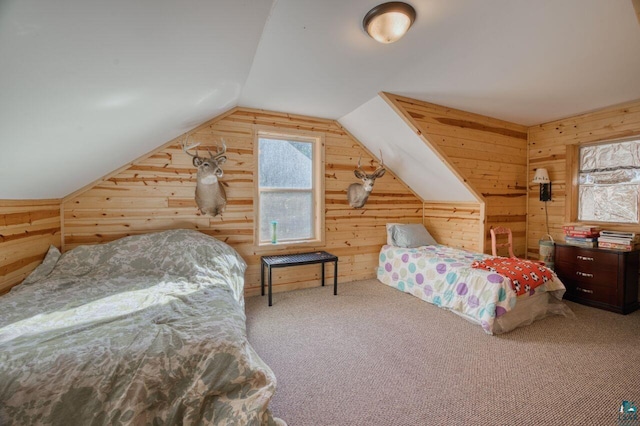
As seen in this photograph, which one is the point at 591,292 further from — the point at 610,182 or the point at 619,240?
the point at 610,182

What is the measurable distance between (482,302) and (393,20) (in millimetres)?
2527

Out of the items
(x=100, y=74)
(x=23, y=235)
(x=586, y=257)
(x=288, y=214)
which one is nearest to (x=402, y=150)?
(x=288, y=214)

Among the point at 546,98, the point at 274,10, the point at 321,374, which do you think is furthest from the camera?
the point at 546,98

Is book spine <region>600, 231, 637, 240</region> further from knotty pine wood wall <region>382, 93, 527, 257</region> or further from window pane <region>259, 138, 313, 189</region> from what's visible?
window pane <region>259, 138, 313, 189</region>

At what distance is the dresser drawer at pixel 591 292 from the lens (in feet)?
10.1

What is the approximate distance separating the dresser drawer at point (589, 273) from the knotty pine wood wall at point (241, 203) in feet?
6.33

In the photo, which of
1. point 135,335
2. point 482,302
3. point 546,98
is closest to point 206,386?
point 135,335

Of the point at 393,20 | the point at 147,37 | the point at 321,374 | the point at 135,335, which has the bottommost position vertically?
the point at 321,374

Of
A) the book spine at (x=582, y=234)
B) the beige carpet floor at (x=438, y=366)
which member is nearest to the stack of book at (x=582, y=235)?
the book spine at (x=582, y=234)

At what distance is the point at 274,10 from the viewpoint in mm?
1660

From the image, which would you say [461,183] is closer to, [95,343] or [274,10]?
[274,10]

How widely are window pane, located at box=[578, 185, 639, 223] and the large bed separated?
4.61 ft

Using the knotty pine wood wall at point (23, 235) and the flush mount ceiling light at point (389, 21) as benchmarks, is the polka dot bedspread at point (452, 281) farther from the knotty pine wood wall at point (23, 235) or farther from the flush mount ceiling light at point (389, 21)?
the knotty pine wood wall at point (23, 235)

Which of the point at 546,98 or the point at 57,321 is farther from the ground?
the point at 546,98
